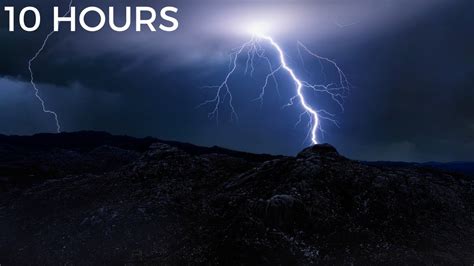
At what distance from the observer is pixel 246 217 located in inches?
689

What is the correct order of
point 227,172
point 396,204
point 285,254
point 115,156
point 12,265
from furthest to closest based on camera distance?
point 115,156, point 227,172, point 396,204, point 12,265, point 285,254

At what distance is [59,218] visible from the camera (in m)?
20.6

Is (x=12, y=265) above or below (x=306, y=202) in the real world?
below

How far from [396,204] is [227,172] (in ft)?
33.4

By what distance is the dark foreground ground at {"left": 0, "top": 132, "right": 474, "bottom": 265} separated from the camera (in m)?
16.4

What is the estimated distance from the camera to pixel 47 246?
18094mm

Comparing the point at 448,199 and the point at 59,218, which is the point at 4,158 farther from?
the point at 448,199

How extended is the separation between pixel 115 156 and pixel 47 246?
4215 centimetres

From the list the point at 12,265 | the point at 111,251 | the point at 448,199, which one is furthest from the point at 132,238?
the point at 448,199

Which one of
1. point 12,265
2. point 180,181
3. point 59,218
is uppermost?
point 180,181

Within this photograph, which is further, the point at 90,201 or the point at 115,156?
the point at 115,156

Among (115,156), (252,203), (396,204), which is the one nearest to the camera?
(252,203)

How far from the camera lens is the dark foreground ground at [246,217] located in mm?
16375

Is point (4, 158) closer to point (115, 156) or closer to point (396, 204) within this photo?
point (115, 156)
